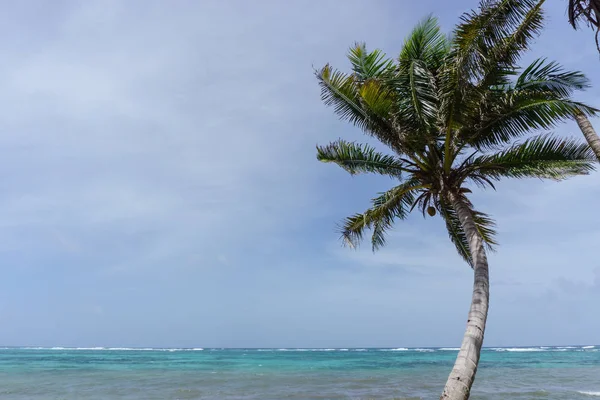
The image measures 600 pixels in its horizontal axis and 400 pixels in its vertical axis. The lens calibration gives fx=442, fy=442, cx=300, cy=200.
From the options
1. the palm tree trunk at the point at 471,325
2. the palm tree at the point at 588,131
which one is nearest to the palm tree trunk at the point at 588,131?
the palm tree at the point at 588,131

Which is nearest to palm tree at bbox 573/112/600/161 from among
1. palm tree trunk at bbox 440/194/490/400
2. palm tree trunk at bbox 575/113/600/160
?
palm tree trunk at bbox 575/113/600/160

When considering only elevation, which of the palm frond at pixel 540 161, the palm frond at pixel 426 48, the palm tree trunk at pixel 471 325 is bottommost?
the palm tree trunk at pixel 471 325

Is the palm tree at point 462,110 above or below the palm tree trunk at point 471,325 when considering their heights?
above

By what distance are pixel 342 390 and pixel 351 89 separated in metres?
13.3

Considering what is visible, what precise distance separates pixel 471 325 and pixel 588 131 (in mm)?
4538

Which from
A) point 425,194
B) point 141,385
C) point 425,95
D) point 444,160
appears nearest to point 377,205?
point 425,194

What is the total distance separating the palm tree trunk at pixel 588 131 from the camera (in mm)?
8352

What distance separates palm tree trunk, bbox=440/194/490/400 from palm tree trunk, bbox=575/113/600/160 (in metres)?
2.55

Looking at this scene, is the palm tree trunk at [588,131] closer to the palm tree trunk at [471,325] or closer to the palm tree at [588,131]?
the palm tree at [588,131]

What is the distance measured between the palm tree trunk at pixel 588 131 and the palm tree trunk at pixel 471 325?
8.36 feet

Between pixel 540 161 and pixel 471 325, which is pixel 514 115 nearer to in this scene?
pixel 540 161

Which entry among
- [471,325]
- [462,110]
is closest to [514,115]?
[462,110]

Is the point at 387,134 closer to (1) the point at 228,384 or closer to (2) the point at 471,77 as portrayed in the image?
(2) the point at 471,77

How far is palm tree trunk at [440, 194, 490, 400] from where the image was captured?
22.7 ft
